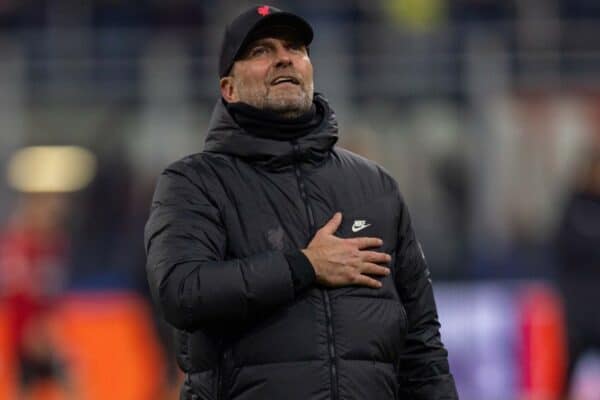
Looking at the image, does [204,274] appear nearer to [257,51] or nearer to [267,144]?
[267,144]

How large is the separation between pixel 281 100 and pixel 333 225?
1.12ft

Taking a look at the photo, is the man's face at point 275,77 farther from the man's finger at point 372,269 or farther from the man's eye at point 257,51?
the man's finger at point 372,269

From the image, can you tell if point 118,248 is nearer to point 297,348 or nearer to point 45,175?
point 45,175

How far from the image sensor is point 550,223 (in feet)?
37.2

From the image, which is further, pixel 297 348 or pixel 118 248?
pixel 118 248

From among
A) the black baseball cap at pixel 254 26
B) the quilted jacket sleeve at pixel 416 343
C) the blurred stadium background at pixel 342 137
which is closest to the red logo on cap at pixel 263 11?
the black baseball cap at pixel 254 26

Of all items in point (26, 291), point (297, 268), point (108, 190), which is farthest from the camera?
point (108, 190)

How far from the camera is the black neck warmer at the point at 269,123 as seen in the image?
3.55 m

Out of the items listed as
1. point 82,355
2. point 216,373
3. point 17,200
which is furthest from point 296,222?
point 17,200

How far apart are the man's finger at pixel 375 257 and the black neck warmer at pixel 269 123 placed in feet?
1.11

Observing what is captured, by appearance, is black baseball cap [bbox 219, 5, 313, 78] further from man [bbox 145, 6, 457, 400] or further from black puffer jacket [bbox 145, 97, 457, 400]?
black puffer jacket [bbox 145, 97, 457, 400]

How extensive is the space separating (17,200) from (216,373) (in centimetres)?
820

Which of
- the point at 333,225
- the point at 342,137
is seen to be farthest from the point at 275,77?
the point at 342,137

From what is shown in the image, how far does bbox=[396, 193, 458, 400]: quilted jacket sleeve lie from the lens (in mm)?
3686
